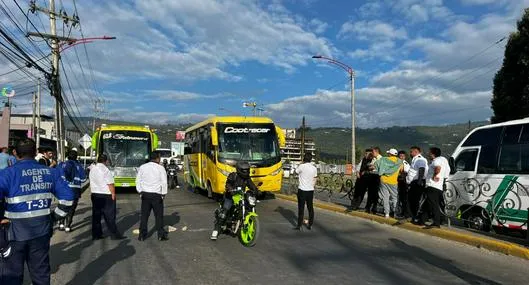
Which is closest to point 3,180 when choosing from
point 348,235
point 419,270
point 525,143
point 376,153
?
point 419,270

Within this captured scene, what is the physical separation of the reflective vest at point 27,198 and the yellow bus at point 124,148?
17.9 meters

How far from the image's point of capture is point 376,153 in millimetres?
14367

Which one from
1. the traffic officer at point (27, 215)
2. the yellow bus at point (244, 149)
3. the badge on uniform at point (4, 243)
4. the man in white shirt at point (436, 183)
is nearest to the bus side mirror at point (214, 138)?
the yellow bus at point (244, 149)

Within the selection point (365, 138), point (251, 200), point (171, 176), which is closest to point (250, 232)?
point (251, 200)

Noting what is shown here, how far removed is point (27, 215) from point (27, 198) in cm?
18

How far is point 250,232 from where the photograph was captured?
9492 mm

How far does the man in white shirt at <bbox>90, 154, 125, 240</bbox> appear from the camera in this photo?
1033 centimetres

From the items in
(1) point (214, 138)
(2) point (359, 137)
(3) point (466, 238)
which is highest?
(2) point (359, 137)

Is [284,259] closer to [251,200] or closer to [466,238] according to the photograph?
[251,200]

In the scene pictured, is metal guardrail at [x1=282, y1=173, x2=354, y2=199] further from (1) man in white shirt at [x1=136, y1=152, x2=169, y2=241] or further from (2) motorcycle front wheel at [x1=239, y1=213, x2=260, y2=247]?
(2) motorcycle front wheel at [x1=239, y1=213, x2=260, y2=247]

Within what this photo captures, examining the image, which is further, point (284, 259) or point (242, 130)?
point (242, 130)

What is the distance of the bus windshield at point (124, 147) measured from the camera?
23438 millimetres

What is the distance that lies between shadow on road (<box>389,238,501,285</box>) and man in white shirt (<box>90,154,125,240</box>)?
582cm

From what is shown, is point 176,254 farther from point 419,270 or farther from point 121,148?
point 121,148
